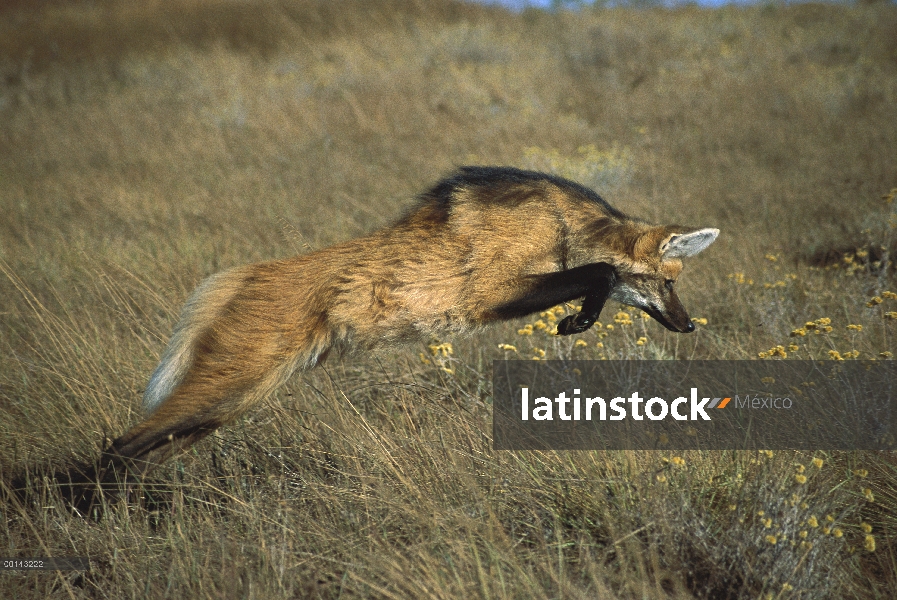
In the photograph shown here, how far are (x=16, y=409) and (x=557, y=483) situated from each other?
2974 millimetres

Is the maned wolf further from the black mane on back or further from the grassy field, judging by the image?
the grassy field

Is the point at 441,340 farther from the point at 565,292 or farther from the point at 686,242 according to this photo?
the point at 686,242

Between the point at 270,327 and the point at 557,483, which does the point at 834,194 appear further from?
the point at 270,327

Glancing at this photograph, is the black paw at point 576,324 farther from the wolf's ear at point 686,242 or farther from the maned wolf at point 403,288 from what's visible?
the wolf's ear at point 686,242

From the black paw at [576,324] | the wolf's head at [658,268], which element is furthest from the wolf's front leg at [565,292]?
the wolf's head at [658,268]

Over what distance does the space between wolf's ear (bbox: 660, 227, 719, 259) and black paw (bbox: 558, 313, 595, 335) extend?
0.59 metres

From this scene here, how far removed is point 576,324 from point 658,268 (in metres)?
0.65

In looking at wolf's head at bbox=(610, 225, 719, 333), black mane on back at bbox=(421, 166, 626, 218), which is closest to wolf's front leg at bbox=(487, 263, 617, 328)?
wolf's head at bbox=(610, 225, 719, 333)

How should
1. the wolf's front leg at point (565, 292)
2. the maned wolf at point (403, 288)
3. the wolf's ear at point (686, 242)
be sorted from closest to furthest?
1. the maned wolf at point (403, 288)
2. the wolf's front leg at point (565, 292)
3. the wolf's ear at point (686, 242)

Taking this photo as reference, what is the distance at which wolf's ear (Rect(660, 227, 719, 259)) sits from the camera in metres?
3.49

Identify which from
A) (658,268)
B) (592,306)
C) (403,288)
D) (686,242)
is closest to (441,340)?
(403,288)

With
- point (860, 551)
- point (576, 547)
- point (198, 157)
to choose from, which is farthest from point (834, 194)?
point (198, 157)

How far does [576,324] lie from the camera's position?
3385 mm

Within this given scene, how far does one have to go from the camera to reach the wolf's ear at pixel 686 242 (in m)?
3.49
